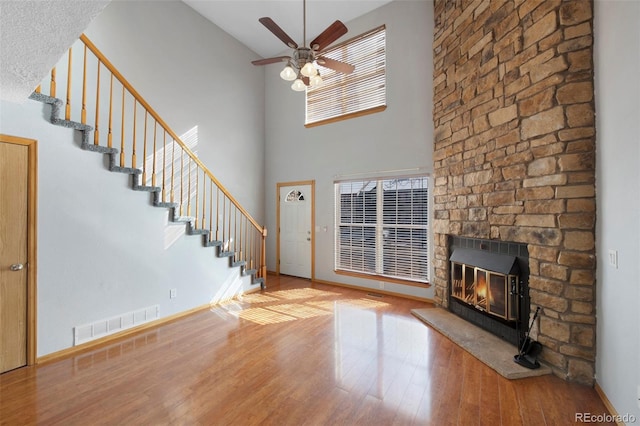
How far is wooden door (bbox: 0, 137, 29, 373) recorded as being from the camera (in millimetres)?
2449

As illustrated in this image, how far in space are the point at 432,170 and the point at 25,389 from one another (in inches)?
202

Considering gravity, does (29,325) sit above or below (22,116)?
below

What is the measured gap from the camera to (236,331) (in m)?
3.38

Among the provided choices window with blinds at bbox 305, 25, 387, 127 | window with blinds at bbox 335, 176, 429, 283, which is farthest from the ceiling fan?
window with blinds at bbox 335, 176, 429, 283

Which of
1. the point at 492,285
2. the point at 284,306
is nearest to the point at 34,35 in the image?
the point at 284,306

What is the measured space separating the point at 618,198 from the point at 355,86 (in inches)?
171

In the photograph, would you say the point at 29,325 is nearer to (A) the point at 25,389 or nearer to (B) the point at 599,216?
(A) the point at 25,389

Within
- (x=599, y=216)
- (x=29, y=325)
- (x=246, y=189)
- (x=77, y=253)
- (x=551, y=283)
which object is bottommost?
(x=29, y=325)

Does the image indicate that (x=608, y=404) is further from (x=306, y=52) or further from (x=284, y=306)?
(x=306, y=52)

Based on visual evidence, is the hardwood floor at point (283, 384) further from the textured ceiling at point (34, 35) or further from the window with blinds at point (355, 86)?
the window with blinds at point (355, 86)

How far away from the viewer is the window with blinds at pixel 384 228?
4605mm

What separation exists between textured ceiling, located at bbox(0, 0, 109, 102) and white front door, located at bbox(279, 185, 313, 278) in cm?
453

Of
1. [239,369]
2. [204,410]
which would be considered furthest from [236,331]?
[204,410]

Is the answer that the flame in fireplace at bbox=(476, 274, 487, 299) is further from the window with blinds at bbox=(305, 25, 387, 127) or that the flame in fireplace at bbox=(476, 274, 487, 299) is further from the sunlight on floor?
the window with blinds at bbox=(305, 25, 387, 127)
